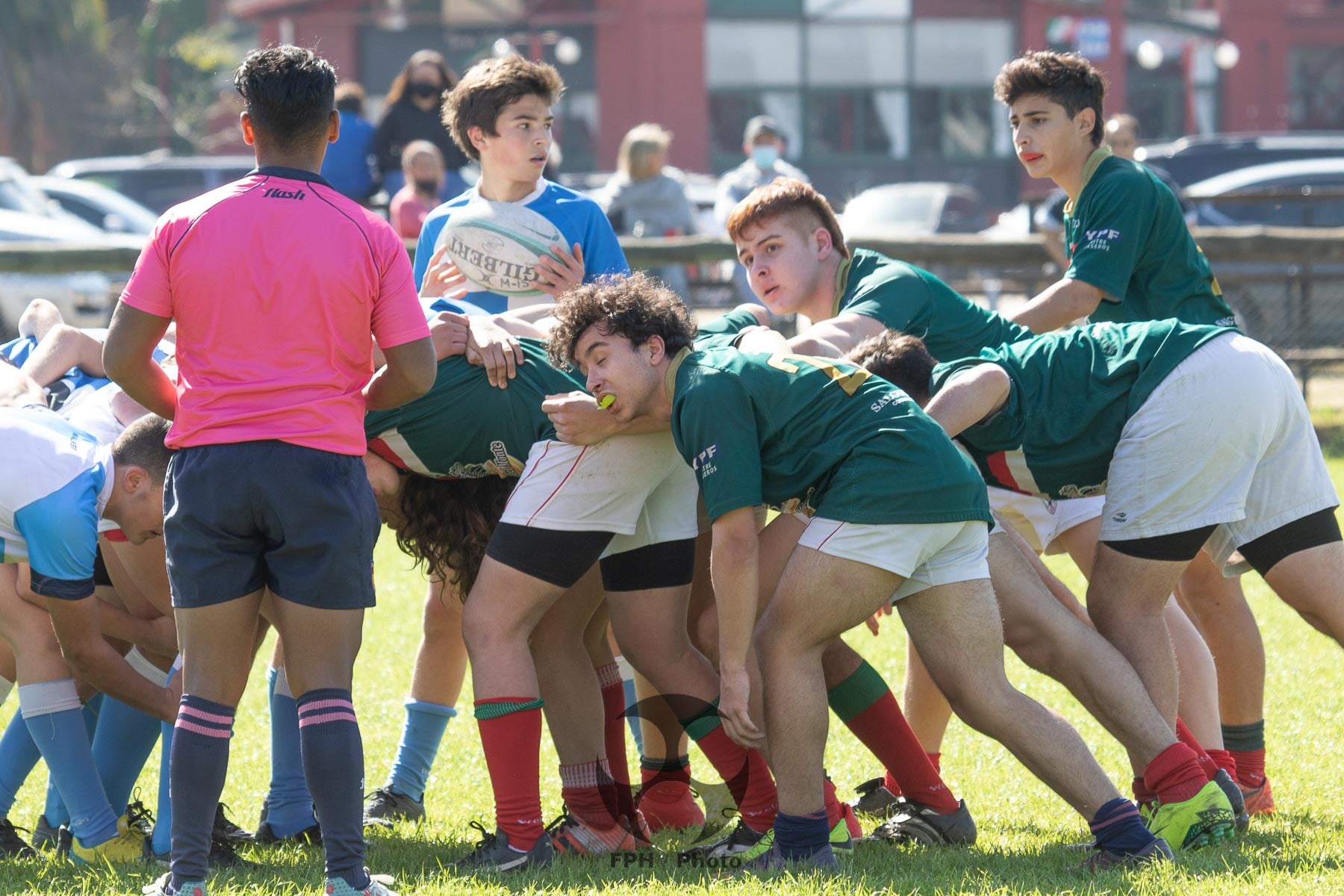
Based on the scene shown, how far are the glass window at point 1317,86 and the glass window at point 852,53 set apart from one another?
10534mm

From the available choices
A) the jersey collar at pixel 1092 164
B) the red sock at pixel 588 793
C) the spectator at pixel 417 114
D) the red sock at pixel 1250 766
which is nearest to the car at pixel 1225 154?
the spectator at pixel 417 114

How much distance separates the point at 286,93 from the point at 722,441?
126 centimetres

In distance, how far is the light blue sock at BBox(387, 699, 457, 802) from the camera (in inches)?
185

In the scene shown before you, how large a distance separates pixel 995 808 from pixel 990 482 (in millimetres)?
952

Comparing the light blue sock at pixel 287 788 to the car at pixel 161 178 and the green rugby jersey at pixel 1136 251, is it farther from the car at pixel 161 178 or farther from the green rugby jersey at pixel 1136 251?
the car at pixel 161 178

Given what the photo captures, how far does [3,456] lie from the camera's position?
3969mm

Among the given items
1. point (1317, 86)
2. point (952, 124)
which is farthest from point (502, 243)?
point (1317, 86)

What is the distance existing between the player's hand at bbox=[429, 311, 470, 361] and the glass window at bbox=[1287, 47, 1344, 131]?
3574cm

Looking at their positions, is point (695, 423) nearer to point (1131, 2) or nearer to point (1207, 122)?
point (1207, 122)

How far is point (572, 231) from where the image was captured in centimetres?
479

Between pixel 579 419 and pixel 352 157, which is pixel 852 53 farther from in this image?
pixel 579 419

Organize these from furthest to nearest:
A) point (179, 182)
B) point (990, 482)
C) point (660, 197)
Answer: point (179, 182) < point (660, 197) < point (990, 482)

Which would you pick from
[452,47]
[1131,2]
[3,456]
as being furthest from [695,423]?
[1131,2]

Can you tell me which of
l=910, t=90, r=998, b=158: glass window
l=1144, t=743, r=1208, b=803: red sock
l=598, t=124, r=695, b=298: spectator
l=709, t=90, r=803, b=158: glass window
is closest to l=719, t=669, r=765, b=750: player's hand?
l=1144, t=743, r=1208, b=803: red sock
